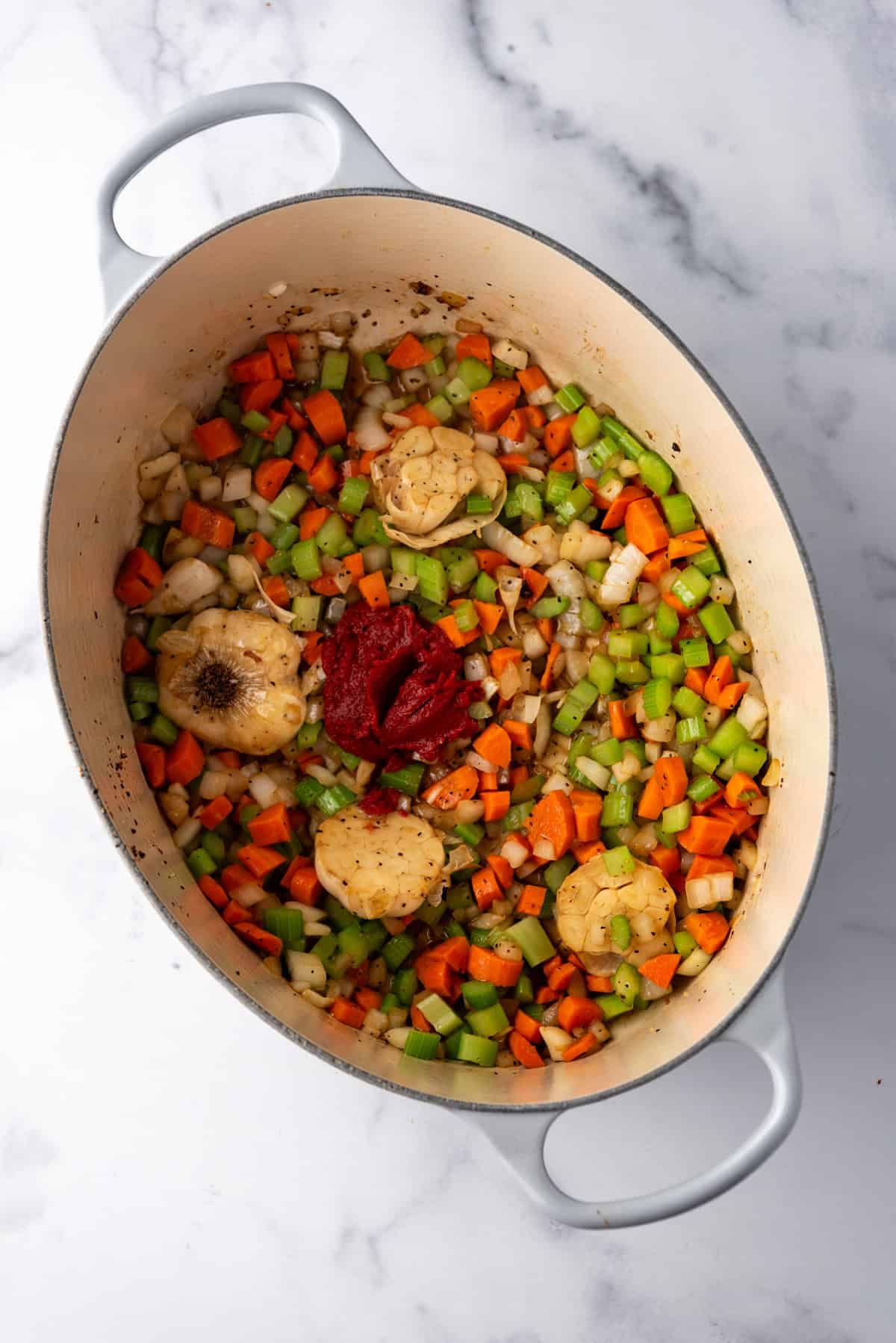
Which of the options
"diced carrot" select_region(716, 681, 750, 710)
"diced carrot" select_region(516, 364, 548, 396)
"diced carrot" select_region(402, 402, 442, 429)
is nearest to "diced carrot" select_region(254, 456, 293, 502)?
"diced carrot" select_region(402, 402, 442, 429)

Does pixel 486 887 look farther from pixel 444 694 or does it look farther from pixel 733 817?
pixel 733 817

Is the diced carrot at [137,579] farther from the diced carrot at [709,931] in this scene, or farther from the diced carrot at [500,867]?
the diced carrot at [709,931]

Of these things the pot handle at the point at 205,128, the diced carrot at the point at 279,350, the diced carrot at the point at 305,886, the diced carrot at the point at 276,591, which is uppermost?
the pot handle at the point at 205,128

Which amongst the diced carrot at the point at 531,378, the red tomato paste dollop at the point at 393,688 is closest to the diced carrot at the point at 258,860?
the red tomato paste dollop at the point at 393,688

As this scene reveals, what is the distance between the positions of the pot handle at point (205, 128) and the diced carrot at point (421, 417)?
0.51m

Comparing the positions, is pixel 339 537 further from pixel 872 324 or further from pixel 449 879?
pixel 872 324

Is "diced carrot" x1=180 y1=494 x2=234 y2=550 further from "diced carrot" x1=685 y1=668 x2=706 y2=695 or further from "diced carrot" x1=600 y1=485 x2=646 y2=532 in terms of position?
"diced carrot" x1=685 y1=668 x2=706 y2=695

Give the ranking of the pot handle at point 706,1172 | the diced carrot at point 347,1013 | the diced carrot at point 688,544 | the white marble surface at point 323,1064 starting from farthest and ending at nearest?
the white marble surface at point 323,1064, the diced carrot at point 688,544, the diced carrot at point 347,1013, the pot handle at point 706,1172

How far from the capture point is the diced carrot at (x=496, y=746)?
2.27m

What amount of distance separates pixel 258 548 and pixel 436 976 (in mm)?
868

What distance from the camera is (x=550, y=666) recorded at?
2307 mm

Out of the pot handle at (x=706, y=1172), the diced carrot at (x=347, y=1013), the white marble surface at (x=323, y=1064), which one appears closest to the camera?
the pot handle at (x=706, y=1172)

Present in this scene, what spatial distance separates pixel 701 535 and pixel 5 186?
60.4 inches

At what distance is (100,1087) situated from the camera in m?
2.36
